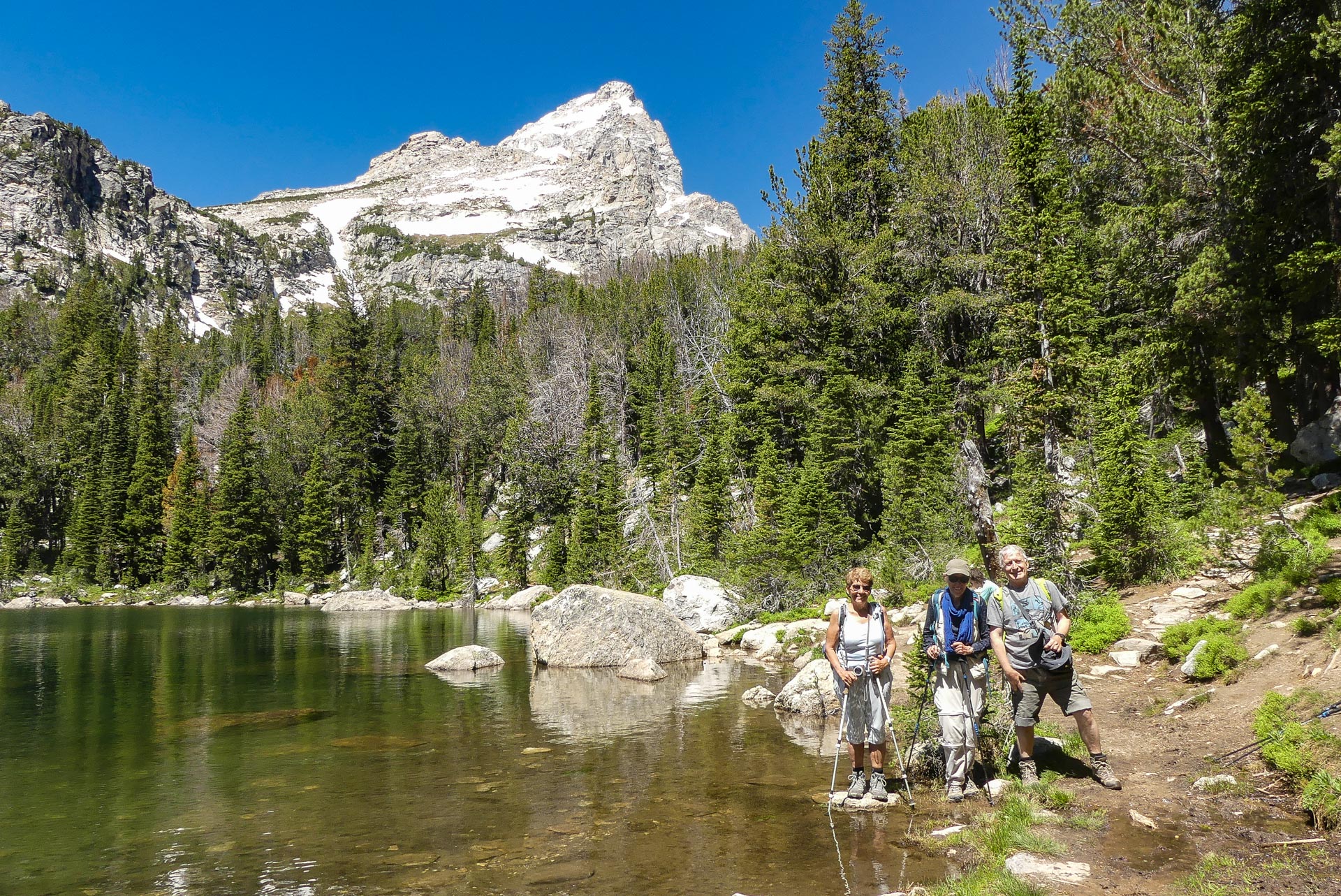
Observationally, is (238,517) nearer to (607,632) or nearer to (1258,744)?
(607,632)

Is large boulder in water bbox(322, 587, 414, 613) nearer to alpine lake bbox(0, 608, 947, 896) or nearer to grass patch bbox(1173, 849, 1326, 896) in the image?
alpine lake bbox(0, 608, 947, 896)

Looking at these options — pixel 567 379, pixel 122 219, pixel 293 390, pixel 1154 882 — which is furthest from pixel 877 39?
pixel 122 219

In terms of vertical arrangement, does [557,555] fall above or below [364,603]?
above

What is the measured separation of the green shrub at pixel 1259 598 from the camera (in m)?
10.2

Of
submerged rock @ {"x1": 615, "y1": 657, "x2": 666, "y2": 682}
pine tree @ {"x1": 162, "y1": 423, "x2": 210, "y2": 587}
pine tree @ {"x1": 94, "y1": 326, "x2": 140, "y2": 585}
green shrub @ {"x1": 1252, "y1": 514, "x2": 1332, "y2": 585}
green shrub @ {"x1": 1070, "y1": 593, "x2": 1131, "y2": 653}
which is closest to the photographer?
green shrub @ {"x1": 1252, "y1": 514, "x2": 1332, "y2": 585}

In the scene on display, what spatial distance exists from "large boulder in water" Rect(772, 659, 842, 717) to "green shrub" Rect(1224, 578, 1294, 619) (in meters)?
6.16

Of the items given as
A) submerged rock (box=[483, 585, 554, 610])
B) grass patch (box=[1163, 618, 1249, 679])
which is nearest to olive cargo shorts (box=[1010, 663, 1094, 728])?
grass patch (box=[1163, 618, 1249, 679])

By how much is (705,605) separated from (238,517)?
55751 mm

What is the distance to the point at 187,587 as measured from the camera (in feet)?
218

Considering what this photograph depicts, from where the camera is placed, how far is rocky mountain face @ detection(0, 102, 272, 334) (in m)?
144

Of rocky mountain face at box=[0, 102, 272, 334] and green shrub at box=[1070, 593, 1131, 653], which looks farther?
rocky mountain face at box=[0, 102, 272, 334]

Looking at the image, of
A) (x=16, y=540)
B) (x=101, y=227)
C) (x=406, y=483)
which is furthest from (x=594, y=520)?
(x=101, y=227)

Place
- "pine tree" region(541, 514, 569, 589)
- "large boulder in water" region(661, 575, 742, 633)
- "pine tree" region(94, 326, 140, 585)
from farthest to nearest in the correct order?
"pine tree" region(94, 326, 140, 585) → "pine tree" region(541, 514, 569, 589) → "large boulder in water" region(661, 575, 742, 633)

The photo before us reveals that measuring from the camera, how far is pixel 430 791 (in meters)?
9.58
